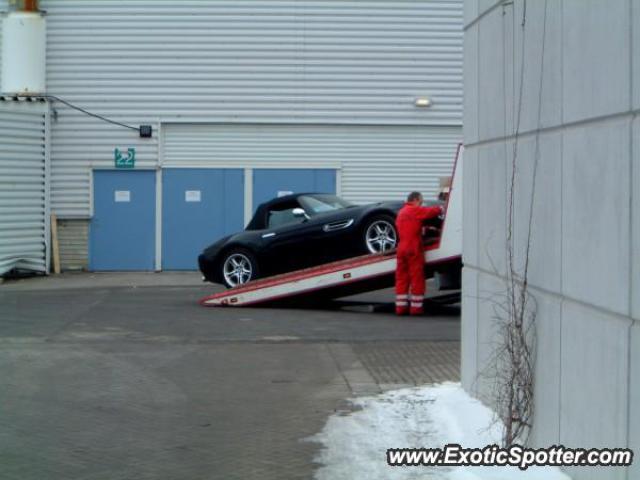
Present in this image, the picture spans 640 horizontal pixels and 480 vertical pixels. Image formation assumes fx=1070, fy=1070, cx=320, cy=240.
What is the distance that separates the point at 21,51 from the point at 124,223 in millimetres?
4762

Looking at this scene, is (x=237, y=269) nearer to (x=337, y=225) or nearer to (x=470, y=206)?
(x=337, y=225)

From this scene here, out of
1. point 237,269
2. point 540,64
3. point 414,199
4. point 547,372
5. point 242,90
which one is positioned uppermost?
point 242,90

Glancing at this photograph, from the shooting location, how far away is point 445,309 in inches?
692

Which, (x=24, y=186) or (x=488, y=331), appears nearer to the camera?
(x=488, y=331)

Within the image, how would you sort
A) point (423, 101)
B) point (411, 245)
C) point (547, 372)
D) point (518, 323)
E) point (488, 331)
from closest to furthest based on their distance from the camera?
point (547, 372), point (518, 323), point (488, 331), point (411, 245), point (423, 101)

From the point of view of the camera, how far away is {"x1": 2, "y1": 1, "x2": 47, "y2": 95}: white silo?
25453 millimetres

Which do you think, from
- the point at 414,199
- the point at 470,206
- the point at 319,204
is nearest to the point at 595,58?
the point at 470,206

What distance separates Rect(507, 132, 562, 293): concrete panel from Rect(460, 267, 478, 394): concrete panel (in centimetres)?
152

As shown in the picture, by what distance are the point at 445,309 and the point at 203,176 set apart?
1039 cm

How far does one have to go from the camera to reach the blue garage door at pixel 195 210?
26.1 meters

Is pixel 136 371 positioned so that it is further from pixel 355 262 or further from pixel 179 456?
pixel 355 262

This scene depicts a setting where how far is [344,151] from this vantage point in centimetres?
2656

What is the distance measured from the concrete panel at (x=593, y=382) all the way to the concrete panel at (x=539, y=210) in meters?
0.44

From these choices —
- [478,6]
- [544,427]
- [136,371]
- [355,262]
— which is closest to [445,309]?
[355,262]
